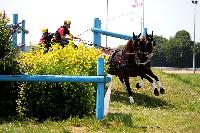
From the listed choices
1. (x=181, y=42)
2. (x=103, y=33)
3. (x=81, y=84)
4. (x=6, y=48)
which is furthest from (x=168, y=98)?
(x=181, y=42)

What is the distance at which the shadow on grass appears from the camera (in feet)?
51.5

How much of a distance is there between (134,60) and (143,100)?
6.16ft

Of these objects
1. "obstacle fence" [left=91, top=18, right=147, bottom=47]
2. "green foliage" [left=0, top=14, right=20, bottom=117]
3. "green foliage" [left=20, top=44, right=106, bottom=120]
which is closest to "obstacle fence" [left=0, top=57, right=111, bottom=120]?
"green foliage" [left=0, top=14, right=20, bottom=117]

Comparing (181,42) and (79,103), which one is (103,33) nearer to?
(79,103)

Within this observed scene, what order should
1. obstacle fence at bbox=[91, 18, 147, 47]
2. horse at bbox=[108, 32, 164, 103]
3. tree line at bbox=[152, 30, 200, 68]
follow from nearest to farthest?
horse at bbox=[108, 32, 164, 103]
obstacle fence at bbox=[91, 18, 147, 47]
tree line at bbox=[152, 30, 200, 68]

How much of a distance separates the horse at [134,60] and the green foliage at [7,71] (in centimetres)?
683

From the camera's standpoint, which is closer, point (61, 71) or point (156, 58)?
point (61, 71)

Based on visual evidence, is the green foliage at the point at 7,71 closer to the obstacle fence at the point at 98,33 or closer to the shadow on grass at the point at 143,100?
the shadow on grass at the point at 143,100

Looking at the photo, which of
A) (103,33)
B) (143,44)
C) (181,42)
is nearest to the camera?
(143,44)

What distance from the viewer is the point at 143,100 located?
16.6 meters

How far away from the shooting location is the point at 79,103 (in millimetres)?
9609

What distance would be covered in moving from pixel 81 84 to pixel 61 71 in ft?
2.04

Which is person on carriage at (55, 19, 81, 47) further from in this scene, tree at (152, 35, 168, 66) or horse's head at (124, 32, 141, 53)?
tree at (152, 35, 168, 66)

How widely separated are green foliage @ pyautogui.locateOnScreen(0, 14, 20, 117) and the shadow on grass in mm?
6467
